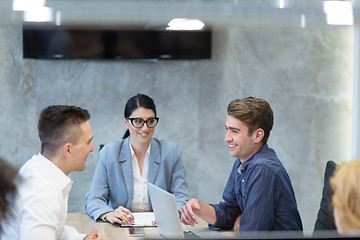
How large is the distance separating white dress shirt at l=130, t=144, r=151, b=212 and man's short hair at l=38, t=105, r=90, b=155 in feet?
3.33

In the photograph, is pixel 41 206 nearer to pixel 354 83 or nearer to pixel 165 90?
pixel 165 90

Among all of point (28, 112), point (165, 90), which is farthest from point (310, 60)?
point (28, 112)

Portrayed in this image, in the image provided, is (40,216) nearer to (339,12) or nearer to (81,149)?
(81,149)

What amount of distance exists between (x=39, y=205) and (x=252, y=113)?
1.17 meters

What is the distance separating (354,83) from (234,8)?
3.47m

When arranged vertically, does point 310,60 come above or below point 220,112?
above

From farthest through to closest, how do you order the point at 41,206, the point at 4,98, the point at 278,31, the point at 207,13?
the point at 278,31
the point at 4,98
the point at 41,206
the point at 207,13

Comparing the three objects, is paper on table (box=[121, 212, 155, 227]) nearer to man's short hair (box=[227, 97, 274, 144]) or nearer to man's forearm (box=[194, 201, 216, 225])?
man's forearm (box=[194, 201, 216, 225])

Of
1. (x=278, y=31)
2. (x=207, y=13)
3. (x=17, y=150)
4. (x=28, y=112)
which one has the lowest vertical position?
(x=17, y=150)

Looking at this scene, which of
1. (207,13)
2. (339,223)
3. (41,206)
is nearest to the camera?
(339,223)

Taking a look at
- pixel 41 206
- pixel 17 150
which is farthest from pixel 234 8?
pixel 17 150

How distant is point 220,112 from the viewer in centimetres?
492

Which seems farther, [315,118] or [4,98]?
[315,118]

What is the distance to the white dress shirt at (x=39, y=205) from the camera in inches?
79.4
